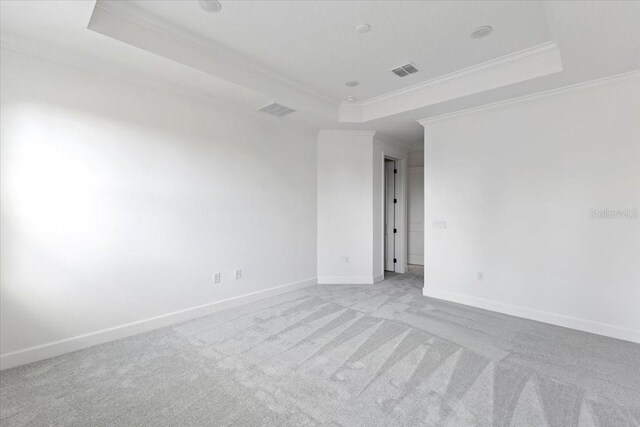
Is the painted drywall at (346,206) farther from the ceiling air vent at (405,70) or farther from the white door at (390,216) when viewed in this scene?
the ceiling air vent at (405,70)

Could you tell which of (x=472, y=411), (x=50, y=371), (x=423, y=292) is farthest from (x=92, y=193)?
(x=423, y=292)

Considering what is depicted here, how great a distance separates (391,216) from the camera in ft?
20.4

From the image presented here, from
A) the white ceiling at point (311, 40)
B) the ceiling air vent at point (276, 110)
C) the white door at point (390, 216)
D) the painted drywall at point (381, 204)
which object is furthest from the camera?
the white door at point (390, 216)

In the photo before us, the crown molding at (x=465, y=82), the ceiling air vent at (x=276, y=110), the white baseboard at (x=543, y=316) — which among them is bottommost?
the white baseboard at (x=543, y=316)

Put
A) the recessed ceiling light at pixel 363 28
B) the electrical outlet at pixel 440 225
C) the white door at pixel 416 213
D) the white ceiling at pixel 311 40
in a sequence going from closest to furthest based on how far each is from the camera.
Result: the white ceiling at pixel 311 40
the recessed ceiling light at pixel 363 28
the electrical outlet at pixel 440 225
the white door at pixel 416 213

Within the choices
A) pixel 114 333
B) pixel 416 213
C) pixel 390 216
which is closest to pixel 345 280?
pixel 390 216

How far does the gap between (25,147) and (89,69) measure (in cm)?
94

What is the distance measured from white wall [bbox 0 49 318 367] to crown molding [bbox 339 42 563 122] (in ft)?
4.99

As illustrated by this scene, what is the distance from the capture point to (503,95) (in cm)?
358

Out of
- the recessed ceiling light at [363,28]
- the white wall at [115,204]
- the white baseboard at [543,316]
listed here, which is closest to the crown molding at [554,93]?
the recessed ceiling light at [363,28]

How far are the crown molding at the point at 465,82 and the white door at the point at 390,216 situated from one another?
1.95 metres

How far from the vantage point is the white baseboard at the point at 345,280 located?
17.1 feet

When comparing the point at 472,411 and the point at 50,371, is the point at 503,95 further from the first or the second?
the point at 50,371

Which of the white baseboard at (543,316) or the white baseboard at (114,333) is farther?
the white baseboard at (543,316)
